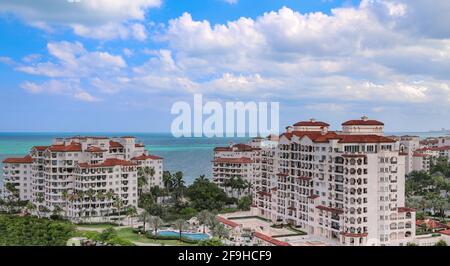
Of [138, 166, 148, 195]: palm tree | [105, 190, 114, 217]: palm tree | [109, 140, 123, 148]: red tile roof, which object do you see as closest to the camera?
[105, 190, 114, 217]: palm tree

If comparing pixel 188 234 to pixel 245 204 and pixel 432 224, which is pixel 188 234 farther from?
pixel 432 224

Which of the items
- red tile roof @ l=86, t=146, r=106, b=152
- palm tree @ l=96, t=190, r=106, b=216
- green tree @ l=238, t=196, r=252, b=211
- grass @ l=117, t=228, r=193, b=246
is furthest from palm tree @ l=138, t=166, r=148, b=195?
grass @ l=117, t=228, r=193, b=246

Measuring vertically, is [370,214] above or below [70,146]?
below

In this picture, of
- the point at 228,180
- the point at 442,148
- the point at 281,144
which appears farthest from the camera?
the point at 442,148

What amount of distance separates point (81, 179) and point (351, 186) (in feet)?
21.0

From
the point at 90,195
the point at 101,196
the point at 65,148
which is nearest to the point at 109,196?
the point at 101,196

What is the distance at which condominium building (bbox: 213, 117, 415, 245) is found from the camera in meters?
8.84

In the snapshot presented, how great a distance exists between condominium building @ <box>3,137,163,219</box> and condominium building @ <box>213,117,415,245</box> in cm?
434

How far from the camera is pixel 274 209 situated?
1160cm

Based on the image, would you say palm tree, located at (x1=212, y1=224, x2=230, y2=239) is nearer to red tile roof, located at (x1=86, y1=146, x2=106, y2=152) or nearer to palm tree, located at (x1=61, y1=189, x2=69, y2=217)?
palm tree, located at (x1=61, y1=189, x2=69, y2=217)
